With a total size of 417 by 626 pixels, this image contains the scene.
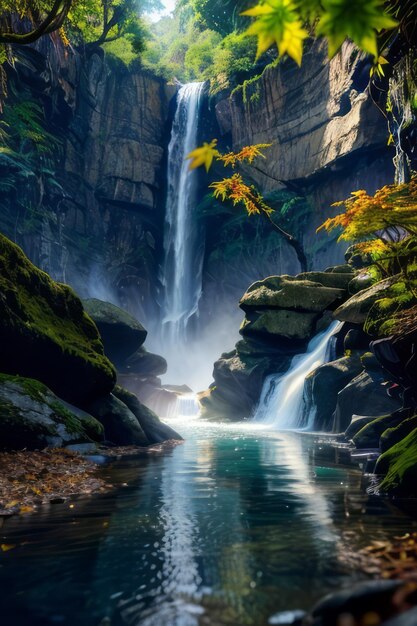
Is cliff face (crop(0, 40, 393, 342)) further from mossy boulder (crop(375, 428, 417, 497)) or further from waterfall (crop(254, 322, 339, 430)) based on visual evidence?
mossy boulder (crop(375, 428, 417, 497))

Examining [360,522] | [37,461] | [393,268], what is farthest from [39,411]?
[393,268]

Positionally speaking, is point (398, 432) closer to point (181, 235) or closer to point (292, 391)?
point (292, 391)

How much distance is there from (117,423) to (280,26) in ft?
35.4

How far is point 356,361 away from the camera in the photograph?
16.6 m

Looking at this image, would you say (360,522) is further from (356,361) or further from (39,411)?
(356,361)

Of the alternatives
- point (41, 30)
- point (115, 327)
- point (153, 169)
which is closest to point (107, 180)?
point (153, 169)

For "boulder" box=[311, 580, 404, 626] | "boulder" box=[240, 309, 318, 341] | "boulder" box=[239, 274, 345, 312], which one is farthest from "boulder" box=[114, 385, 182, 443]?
"boulder" box=[239, 274, 345, 312]

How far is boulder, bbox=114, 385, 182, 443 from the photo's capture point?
12344 mm

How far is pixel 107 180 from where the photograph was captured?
Answer: 39.0m

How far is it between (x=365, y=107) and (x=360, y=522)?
27702 mm

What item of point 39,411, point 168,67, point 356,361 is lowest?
point 39,411

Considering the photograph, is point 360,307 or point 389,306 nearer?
point 389,306

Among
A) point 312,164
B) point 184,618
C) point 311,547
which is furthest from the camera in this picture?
point 312,164

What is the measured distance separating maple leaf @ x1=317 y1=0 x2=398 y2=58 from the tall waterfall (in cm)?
3844
